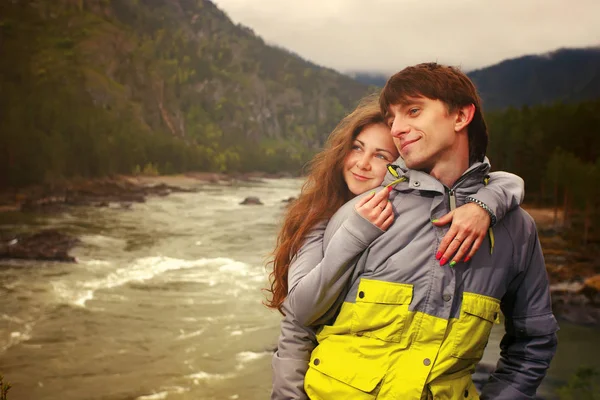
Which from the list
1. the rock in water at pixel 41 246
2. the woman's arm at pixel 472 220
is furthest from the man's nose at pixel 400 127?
the rock in water at pixel 41 246

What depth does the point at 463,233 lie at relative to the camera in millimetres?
1049

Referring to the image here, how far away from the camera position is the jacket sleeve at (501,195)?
1.10 m

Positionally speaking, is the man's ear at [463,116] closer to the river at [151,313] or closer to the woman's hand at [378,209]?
the woman's hand at [378,209]

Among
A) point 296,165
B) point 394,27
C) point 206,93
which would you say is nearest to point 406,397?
point 394,27

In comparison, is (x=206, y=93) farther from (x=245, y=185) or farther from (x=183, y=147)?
(x=245, y=185)

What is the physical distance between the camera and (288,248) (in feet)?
4.57

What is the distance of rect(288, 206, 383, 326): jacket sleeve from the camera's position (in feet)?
3.48

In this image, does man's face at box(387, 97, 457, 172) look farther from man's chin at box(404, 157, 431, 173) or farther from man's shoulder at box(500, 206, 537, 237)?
man's shoulder at box(500, 206, 537, 237)

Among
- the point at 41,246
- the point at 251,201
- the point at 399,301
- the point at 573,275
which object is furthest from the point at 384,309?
the point at 251,201

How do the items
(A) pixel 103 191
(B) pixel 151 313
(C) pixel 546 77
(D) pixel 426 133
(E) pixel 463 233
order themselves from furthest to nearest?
(A) pixel 103 191 < (C) pixel 546 77 < (B) pixel 151 313 < (D) pixel 426 133 < (E) pixel 463 233

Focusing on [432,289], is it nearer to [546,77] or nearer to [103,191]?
[546,77]

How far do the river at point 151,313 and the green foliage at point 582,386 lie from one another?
0.34 ft

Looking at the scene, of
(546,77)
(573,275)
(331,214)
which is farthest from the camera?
(546,77)

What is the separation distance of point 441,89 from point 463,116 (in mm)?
87
